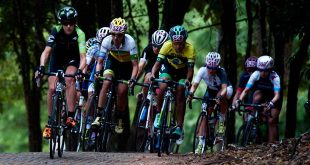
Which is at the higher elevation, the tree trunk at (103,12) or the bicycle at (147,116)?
the tree trunk at (103,12)

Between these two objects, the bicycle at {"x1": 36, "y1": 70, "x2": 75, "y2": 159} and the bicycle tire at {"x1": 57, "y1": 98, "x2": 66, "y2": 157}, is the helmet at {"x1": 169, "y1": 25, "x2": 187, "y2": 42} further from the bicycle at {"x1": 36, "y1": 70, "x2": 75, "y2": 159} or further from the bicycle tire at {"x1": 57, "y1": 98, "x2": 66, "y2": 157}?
the bicycle tire at {"x1": 57, "y1": 98, "x2": 66, "y2": 157}

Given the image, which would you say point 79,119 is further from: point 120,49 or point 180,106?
point 180,106

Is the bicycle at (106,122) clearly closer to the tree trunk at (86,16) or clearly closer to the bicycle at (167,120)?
the bicycle at (167,120)

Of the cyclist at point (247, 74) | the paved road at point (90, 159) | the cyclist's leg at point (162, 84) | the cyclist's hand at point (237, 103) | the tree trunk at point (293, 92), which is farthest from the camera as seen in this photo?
the tree trunk at point (293, 92)

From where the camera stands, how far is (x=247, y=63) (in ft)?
63.9

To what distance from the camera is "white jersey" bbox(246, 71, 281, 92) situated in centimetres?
1798

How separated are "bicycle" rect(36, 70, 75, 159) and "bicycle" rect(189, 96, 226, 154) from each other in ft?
12.6

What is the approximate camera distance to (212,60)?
17.1 m

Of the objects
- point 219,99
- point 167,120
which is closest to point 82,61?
point 167,120

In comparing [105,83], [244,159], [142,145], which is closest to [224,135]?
[142,145]

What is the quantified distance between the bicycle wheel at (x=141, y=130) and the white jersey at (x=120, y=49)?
0.95 meters

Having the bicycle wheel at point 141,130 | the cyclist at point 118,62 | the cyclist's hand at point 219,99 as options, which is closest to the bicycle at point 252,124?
the cyclist's hand at point 219,99

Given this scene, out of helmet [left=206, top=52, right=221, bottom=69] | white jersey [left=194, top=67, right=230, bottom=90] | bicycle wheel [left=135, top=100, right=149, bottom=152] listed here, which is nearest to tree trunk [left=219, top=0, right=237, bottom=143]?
white jersey [left=194, top=67, right=230, bottom=90]

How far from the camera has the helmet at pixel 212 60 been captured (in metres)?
17.1
